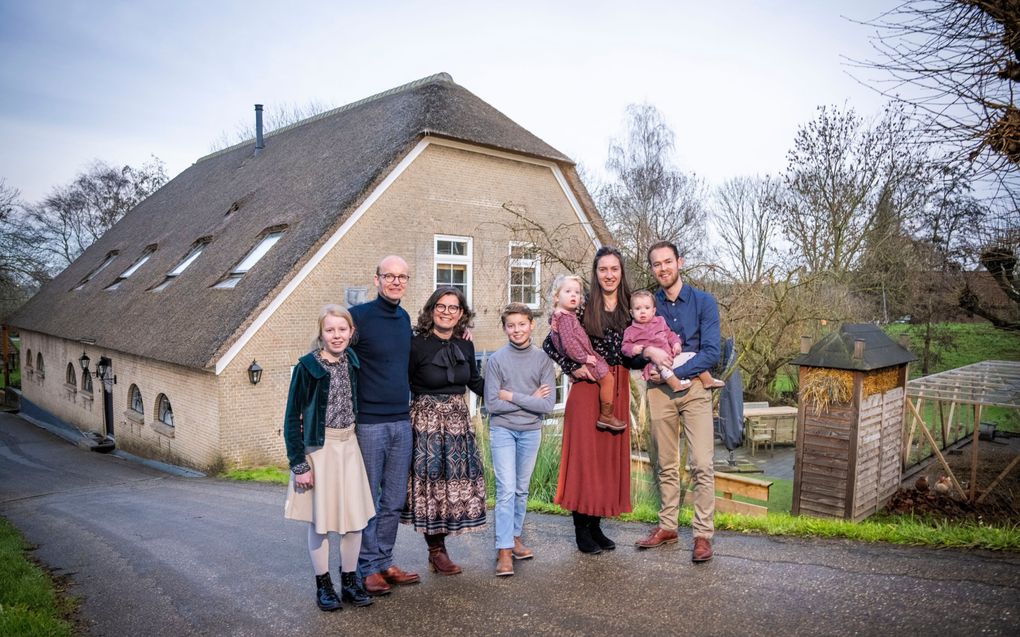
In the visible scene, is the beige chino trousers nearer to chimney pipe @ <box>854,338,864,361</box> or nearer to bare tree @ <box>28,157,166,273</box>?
chimney pipe @ <box>854,338,864,361</box>

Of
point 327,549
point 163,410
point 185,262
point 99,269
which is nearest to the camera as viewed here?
point 327,549

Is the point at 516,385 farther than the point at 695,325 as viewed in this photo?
No

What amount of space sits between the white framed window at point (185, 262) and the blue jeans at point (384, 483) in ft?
46.4

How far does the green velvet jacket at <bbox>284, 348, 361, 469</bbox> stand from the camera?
366 cm

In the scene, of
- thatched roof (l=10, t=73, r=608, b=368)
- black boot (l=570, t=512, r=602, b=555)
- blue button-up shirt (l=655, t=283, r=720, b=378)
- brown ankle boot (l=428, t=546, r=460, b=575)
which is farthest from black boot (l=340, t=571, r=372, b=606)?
thatched roof (l=10, t=73, r=608, b=368)

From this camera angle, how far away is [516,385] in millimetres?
4207

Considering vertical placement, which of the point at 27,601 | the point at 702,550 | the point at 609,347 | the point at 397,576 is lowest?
the point at 27,601

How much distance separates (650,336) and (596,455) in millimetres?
864

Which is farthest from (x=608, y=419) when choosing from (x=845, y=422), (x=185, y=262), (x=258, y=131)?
(x=258, y=131)

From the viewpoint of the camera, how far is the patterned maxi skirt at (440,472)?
13.5ft

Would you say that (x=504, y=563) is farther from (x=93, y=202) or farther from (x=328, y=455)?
(x=93, y=202)

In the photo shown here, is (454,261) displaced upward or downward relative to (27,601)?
upward

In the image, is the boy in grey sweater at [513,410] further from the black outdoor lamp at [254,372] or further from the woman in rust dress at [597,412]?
the black outdoor lamp at [254,372]

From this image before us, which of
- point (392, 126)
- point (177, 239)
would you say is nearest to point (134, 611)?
point (392, 126)
